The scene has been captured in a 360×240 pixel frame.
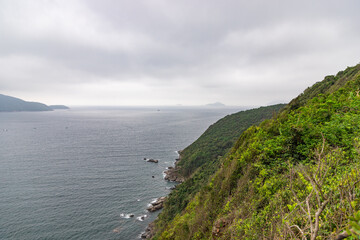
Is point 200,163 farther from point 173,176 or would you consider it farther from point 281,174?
point 281,174

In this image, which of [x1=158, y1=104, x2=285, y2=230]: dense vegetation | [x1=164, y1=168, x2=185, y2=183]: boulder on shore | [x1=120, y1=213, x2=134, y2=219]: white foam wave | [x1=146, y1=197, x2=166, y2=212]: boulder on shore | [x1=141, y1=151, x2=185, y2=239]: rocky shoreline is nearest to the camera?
[x1=141, y1=151, x2=185, y2=239]: rocky shoreline

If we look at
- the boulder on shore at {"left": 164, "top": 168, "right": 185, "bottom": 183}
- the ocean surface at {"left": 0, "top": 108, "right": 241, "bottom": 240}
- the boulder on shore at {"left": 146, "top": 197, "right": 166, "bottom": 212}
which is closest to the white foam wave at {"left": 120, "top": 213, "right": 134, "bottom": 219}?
the ocean surface at {"left": 0, "top": 108, "right": 241, "bottom": 240}

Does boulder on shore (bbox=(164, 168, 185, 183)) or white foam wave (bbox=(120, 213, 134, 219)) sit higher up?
boulder on shore (bbox=(164, 168, 185, 183))

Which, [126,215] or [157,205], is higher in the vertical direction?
[157,205]

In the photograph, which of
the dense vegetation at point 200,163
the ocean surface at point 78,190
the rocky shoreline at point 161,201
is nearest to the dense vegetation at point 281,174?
the dense vegetation at point 200,163

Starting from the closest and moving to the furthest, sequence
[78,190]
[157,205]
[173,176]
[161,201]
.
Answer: [157,205], [161,201], [78,190], [173,176]

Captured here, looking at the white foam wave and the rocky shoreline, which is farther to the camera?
the white foam wave

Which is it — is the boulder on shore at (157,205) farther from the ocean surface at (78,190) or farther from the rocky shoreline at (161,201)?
the ocean surface at (78,190)

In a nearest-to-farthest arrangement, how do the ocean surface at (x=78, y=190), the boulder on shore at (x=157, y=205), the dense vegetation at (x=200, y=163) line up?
the dense vegetation at (x=200, y=163) → the ocean surface at (x=78, y=190) → the boulder on shore at (x=157, y=205)

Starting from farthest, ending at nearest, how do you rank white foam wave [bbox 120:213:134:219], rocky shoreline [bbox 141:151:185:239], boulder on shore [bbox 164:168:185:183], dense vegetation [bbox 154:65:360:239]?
boulder on shore [bbox 164:168:185:183] < white foam wave [bbox 120:213:134:219] < rocky shoreline [bbox 141:151:185:239] < dense vegetation [bbox 154:65:360:239]

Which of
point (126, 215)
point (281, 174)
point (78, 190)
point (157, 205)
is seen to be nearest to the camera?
point (281, 174)

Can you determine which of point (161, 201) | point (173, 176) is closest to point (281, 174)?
point (161, 201)

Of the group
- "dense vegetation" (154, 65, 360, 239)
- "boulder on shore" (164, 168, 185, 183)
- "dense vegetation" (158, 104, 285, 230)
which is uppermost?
"dense vegetation" (154, 65, 360, 239)

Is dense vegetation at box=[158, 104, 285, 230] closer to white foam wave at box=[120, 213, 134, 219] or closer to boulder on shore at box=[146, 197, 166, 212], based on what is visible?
boulder on shore at box=[146, 197, 166, 212]
